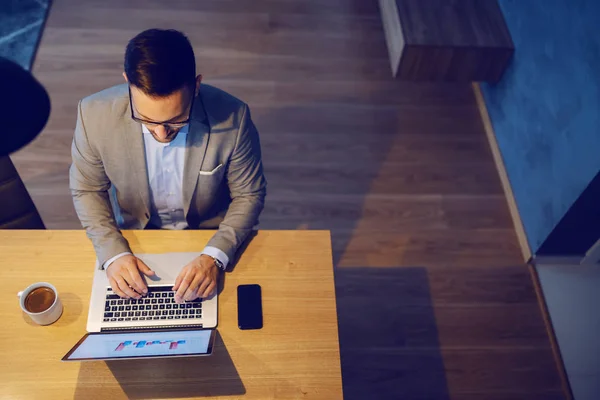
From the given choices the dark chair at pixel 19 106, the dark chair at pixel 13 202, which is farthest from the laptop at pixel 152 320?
the dark chair at pixel 19 106

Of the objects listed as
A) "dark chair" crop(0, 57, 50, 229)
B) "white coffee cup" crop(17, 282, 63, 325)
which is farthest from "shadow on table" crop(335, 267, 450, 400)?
"dark chair" crop(0, 57, 50, 229)

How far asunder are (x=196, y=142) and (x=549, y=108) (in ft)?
6.16

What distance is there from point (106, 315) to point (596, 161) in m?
2.02

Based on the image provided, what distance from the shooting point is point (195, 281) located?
1.47 metres

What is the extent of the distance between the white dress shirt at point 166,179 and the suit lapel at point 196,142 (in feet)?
0.07

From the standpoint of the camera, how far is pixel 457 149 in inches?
120

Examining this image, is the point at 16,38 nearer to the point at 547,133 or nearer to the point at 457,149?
the point at 457,149

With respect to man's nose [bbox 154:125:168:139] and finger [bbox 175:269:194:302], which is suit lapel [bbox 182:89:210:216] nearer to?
man's nose [bbox 154:125:168:139]

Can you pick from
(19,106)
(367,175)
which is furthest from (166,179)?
(367,175)

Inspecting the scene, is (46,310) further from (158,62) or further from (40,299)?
(158,62)

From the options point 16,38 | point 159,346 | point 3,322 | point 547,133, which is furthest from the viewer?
point 16,38

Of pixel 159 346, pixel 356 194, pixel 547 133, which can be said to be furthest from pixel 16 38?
pixel 547 133

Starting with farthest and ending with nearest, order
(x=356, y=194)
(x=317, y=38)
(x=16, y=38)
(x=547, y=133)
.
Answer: (x=317, y=38), (x=16, y=38), (x=356, y=194), (x=547, y=133)

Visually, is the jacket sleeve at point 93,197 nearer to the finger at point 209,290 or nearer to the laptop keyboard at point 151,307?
the laptop keyboard at point 151,307
